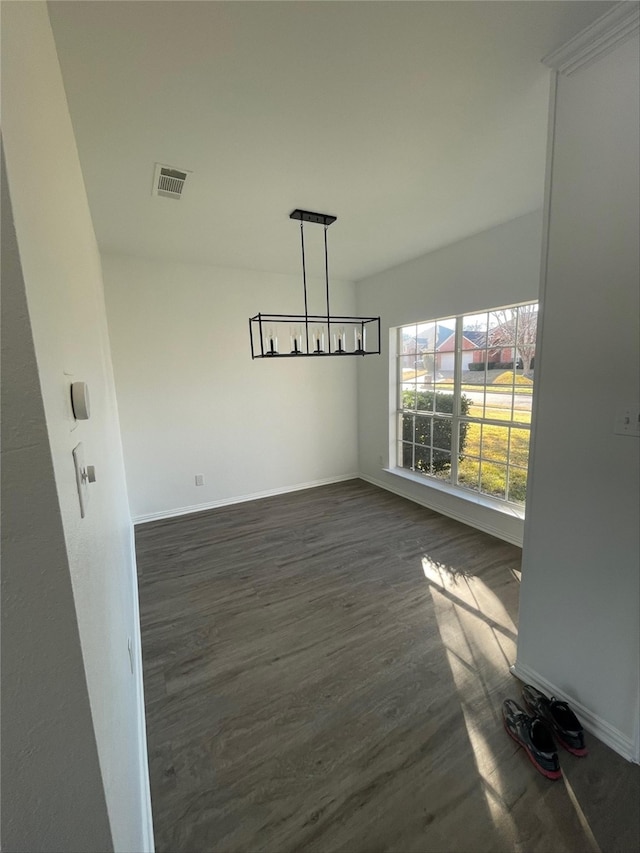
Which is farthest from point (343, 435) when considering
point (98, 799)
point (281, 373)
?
point (98, 799)

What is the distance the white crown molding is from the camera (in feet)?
4.10

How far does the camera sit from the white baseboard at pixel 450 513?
3.22m

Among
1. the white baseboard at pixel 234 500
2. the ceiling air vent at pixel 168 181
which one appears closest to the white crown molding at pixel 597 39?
the ceiling air vent at pixel 168 181

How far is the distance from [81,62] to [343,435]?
4233 mm

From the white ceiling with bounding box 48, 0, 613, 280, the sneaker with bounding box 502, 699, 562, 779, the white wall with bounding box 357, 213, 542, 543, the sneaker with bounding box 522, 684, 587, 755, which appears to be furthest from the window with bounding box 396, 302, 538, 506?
the sneaker with bounding box 502, 699, 562, 779

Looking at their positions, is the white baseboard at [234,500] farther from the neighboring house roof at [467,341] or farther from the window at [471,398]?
the neighboring house roof at [467,341]

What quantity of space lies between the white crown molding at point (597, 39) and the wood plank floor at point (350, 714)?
9.15ft

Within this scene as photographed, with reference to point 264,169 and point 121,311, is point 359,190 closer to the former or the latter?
point 264,169

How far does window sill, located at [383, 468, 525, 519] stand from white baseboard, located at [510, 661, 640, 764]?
1525mm

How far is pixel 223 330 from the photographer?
4.09 metres

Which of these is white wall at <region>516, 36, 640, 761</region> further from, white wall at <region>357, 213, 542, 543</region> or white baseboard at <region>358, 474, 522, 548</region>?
white baseboard at <region>358, 474, 522, 548</region>

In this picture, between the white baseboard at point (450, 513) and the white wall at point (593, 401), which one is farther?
the white baseboard at point (450, 513)

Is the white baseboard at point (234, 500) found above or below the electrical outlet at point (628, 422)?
below

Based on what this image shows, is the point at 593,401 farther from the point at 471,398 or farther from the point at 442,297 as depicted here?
the point at 442,297
